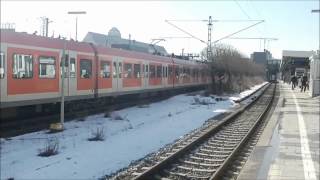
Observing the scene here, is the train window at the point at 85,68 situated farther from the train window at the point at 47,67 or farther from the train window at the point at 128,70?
the train window at the point at 128,70

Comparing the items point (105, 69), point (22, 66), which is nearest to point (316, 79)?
point (105, 69)

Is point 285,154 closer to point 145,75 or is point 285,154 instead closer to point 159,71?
point 145,75

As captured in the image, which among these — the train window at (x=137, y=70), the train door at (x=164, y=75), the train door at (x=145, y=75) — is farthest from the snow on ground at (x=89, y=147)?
the train door at (x=164, y=75)

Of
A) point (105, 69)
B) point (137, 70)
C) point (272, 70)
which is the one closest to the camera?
point (105, 69)

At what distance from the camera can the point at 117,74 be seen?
982 inches

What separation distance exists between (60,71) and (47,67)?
93 centimetres

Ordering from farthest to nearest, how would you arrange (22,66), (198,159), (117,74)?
(117,74)
(22,66)
(198,159)

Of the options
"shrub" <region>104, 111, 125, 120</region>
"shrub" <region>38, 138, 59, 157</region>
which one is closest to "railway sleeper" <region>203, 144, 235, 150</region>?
"shrub" <region>38, 138, 59, 157</region>

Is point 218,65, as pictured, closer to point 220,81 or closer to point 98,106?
point 220,81

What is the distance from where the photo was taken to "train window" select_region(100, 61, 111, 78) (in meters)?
23.0

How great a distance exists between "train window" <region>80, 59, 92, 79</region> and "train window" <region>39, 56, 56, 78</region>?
8.22ft

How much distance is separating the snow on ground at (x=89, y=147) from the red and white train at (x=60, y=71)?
1.31 metres

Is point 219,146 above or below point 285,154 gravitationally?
below

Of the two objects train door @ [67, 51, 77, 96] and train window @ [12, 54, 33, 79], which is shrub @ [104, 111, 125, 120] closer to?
train door @ [67, 51, 77, 96]
